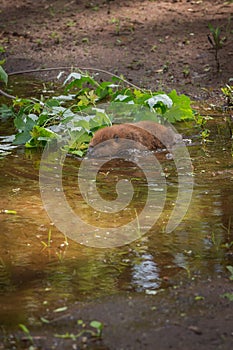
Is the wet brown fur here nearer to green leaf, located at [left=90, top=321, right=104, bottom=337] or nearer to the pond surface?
the pond surface

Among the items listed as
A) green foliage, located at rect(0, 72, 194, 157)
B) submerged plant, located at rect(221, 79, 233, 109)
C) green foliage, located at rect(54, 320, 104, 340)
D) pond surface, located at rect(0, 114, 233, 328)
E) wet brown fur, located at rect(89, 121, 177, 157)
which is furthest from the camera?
submerged plant, located at rect(221, 79, 233, 109)

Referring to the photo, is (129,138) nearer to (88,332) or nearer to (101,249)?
(101,249)

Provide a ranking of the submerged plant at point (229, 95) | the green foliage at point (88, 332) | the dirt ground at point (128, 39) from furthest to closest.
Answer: the dirt ground at point (128, 39) < the submerged plant at point (229, 95) < the green foliage at point (88, 332)

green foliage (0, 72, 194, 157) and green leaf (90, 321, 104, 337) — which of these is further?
green foliage (0, 72, 194, 157)

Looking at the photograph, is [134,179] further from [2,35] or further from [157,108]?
[2,35]

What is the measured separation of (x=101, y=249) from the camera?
164 inches

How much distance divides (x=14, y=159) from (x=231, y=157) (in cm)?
174

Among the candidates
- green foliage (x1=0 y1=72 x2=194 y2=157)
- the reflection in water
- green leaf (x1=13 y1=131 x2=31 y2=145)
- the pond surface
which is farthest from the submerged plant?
the reflection in water

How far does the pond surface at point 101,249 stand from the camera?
144 inches

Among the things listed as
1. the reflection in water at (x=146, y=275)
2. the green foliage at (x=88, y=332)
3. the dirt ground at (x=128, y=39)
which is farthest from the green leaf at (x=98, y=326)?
the dirt ground at (x=128, y=39)

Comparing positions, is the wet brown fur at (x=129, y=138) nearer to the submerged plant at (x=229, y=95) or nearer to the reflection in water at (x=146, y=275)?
the submerged plant at (x=229, y=95)

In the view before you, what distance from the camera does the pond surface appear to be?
3650 millimetres

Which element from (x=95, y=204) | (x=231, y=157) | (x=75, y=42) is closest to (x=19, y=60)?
(x=75, y=42)

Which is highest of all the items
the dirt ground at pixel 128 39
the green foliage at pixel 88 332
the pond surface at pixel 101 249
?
the green foliage at pixel 88 332
